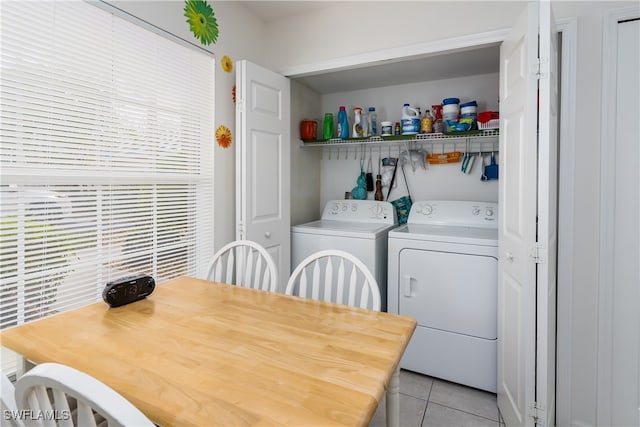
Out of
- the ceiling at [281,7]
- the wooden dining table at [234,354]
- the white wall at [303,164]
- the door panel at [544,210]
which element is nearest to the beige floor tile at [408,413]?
the door panel at [544,210]

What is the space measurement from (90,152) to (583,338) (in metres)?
2.62

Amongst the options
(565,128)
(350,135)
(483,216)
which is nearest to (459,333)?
(483,216)

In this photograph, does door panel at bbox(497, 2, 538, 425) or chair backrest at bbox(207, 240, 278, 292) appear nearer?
door panel at bbox(497, 2, 538, 425)

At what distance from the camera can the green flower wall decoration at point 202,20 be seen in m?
2.00

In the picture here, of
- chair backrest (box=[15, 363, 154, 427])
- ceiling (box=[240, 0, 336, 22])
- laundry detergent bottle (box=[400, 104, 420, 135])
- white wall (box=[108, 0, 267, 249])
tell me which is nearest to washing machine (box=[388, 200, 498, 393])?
laundry detergent bottle (box=[400, 104, 420, 135])

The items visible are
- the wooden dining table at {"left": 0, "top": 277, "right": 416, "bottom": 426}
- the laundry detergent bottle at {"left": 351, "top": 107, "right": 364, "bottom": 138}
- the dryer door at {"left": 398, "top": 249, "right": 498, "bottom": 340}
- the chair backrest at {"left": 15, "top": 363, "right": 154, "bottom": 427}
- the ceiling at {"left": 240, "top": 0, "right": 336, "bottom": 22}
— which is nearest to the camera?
the chair backrest at {"left": 15, "top": 363, "right": 154, "bottom": 427}

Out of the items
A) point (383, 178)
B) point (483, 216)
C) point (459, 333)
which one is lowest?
point (459, 333)

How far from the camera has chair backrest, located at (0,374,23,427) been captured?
0.63m

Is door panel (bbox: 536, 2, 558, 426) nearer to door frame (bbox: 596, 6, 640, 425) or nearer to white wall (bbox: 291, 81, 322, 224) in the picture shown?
door frame (bbox: 596, 6, 640, 425)

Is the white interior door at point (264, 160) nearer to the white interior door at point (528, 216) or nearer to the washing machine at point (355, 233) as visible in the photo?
the washing machine at point (355, 233)

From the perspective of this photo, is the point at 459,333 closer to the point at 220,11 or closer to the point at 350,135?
the point at 350,135

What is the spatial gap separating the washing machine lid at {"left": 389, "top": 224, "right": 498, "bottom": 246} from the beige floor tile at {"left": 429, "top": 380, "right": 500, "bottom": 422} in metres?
0.94

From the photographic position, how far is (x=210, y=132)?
7.24ft

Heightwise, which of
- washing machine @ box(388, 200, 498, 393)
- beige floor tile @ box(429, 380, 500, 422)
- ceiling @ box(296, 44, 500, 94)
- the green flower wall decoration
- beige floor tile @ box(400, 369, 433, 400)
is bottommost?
beige floor tile @ box(429, 380, 500, 422)
